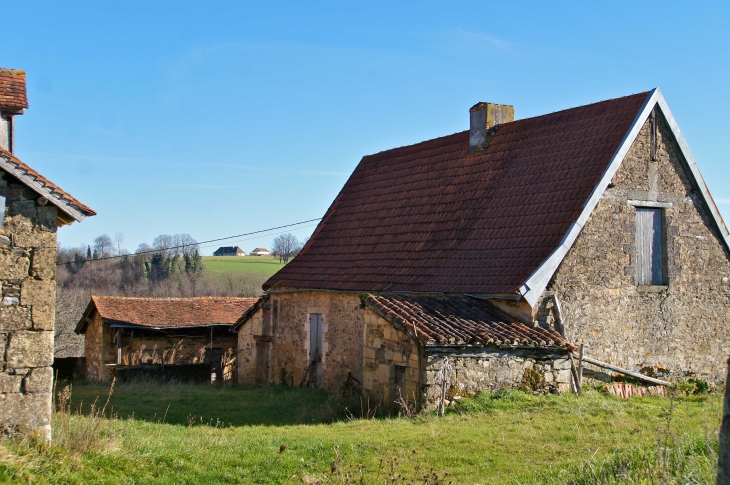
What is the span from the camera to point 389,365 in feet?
41.2

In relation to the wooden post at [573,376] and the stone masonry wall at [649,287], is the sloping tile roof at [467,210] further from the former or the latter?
the wooden post at [573,376]

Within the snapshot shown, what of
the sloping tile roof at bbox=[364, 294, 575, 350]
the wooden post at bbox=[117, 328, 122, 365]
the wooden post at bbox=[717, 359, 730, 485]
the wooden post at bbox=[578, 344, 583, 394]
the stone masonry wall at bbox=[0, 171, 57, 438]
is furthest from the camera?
the wooden post at bbox=[117, 328, 122, 365]

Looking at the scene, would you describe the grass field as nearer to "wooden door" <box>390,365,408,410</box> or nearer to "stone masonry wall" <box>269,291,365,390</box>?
"wooden door" <box>390,365,408,410</box>

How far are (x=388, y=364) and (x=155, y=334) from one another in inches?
530

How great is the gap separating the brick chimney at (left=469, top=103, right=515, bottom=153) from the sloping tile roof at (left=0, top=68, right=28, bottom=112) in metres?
9.94

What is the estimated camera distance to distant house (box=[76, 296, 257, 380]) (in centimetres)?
2334

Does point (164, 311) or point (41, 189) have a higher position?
point (41, 189)

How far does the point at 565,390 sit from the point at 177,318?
609 inches

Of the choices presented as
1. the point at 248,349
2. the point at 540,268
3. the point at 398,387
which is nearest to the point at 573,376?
the point at 540,268

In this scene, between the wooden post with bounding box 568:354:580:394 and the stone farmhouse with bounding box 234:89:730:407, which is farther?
the wooden post with bounding box 568:354:580:394

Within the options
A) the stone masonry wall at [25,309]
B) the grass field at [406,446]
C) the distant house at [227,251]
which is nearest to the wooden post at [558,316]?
the grass field at [406,446]

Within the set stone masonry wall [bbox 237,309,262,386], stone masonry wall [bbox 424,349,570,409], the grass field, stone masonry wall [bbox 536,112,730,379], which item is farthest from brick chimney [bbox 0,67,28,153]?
stone masonry wall [bbox 237,309,262,386]

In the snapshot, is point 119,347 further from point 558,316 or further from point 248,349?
point 558,316

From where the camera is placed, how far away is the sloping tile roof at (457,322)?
11688 millimetres
